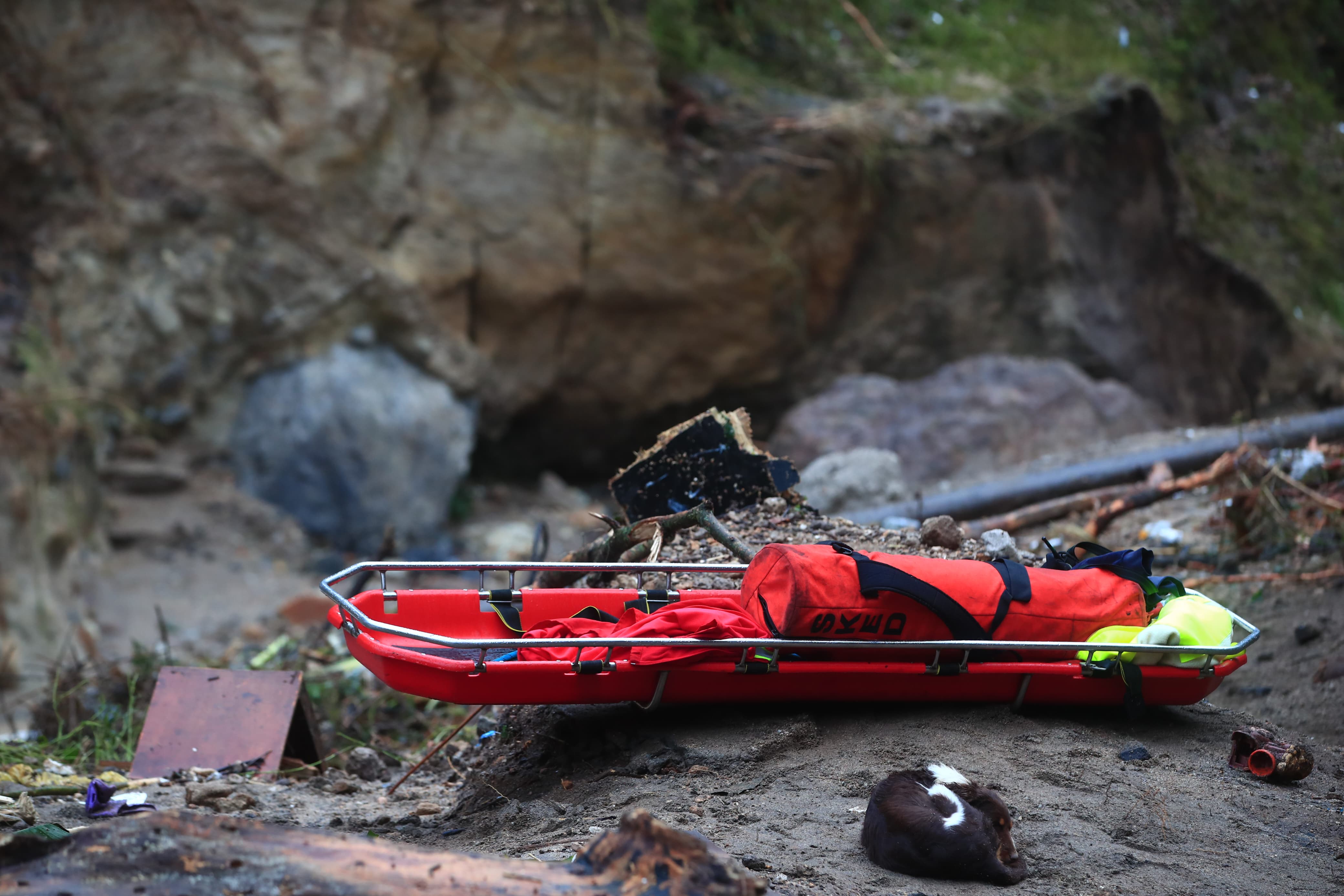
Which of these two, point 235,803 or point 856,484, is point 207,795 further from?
point 856,484

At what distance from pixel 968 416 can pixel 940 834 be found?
6.43 meters

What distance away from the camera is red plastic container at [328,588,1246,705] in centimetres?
229

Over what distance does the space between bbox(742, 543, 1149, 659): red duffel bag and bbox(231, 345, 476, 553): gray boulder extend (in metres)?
5.34

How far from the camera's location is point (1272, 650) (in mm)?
3648

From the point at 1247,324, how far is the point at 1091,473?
4.31 meters

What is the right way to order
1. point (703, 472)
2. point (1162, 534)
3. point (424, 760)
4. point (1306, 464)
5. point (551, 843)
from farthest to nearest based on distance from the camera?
point (1162, 534) → point (1306, 464) → point (703, 472) → point (424, 760) → point (551, 843)

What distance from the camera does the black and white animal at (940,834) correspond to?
183 cm

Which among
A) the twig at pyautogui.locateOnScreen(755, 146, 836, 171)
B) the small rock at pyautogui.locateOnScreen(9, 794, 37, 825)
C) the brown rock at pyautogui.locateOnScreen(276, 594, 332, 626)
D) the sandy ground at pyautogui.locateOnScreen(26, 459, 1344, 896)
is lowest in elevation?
the brown rock at pyautogui.locateOnScreen(276, 594, 332, 626)

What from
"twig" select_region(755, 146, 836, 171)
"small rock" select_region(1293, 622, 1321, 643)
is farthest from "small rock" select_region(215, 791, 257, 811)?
"twig" select_region(755, 146, 836, 171)

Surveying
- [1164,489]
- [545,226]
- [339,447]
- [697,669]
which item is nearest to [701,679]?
[697,669]

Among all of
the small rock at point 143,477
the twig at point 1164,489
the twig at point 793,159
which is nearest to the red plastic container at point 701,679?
the twig at point 1164,489

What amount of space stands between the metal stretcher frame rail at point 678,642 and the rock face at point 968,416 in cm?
510

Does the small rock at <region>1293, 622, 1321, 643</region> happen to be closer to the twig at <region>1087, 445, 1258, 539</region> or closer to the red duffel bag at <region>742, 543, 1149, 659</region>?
the twig at <region>1087, 445, 1258, 539</region>

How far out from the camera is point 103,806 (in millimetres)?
2484
